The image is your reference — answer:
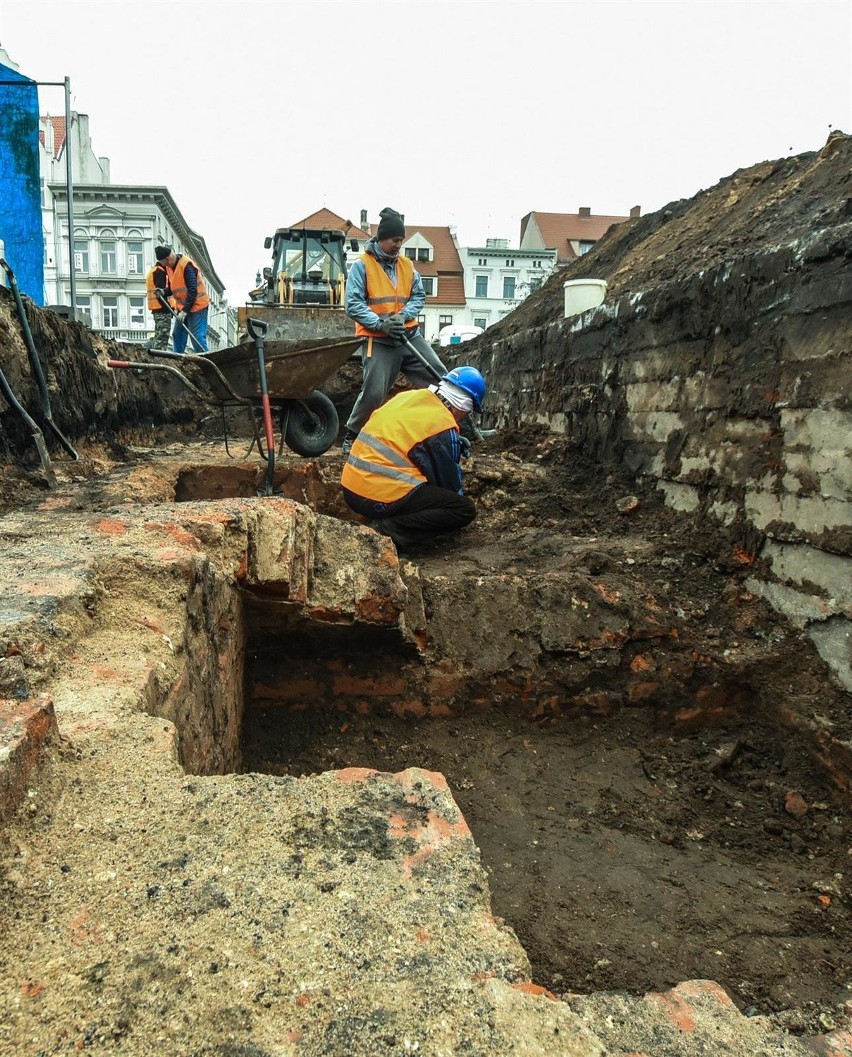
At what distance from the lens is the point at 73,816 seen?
1435mm

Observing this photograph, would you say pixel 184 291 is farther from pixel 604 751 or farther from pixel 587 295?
pixel 604 751

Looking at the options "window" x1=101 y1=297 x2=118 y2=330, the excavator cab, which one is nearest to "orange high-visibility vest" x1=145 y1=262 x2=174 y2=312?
the excavator cab

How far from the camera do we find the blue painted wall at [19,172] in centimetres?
689

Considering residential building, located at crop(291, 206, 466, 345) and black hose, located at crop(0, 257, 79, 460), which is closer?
black hose, located at crop(0, 257, 79, 460)

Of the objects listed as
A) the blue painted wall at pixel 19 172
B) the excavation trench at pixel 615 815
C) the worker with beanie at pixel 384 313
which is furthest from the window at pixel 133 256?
the excavation trench at pixel 615 815

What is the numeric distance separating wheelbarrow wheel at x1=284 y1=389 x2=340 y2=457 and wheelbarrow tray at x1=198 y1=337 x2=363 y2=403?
46cm

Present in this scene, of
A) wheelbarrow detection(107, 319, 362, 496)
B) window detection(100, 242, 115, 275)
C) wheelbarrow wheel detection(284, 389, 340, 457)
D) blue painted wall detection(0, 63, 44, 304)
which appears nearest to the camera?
wheelbarrow detection(107, 319, 362, 496)

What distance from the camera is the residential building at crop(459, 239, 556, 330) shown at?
45094 millimetres

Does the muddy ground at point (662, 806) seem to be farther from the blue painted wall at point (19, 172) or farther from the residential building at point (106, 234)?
the residential building at point (106, 234)

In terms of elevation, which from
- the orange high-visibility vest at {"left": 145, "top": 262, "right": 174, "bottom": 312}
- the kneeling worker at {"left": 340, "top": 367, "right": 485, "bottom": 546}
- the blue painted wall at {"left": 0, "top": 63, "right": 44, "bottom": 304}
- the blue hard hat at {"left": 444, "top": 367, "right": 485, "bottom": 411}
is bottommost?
the kneeling worker at {"left": 340, "top": 367, "right": 485, "bottom": 546}

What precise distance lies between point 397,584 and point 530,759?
43.1 inches

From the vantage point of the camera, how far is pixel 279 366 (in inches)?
217

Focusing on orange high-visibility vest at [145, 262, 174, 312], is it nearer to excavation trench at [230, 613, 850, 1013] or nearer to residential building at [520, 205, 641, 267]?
excavation trench at [230, 613, 850, 1013]

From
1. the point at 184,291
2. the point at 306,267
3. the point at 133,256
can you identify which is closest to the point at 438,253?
the point at 133,256
